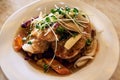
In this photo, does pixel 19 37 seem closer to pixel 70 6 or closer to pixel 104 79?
pixel 70 6

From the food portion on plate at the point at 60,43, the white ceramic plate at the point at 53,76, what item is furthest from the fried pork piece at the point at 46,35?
the white ceramic plate at the point at 53,76

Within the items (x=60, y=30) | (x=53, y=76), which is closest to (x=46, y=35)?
(x=60, y=30)

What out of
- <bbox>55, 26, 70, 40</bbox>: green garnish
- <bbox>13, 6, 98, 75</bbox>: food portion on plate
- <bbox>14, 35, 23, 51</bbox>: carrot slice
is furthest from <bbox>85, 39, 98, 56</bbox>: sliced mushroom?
<bbox>14, 35, 23, 51</bbox>: carrot slice

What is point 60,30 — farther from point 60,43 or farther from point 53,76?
point 53,76

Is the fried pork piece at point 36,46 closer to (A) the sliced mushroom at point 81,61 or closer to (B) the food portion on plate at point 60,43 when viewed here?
(B) the food portion on plate at point 60,43

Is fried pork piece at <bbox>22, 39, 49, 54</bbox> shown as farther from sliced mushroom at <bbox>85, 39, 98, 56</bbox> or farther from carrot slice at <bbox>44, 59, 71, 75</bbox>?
sliced mushroom at <bbox>85, 39, 98, 56</bbox>

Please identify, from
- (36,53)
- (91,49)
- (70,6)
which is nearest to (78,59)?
(91,49)

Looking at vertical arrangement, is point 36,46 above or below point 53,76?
above
